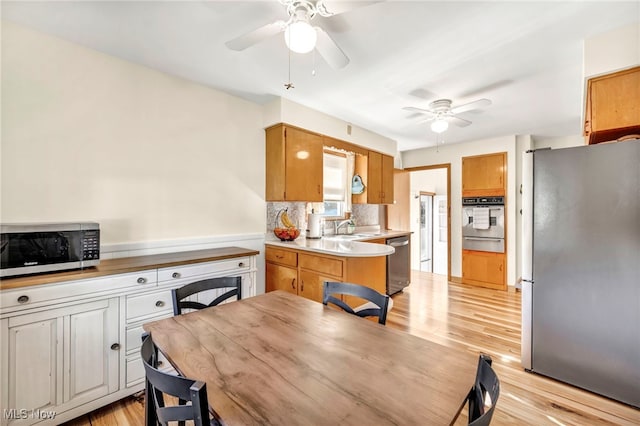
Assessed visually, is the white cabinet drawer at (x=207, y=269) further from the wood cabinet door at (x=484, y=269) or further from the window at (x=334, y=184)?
the wood cabinet door at (x=484, y=269)

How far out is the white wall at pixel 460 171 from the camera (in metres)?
4.46


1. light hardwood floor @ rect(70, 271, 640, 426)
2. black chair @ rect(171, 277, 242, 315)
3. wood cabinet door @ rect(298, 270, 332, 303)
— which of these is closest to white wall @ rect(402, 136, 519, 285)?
light hardwood floor @ rect(70, 271, 640, 426)

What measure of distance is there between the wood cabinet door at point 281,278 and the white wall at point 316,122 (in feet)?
5.43

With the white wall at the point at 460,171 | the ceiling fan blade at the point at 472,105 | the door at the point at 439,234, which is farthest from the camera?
the door at the point at 439,234

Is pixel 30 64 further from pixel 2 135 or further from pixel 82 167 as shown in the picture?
pixel 82 167

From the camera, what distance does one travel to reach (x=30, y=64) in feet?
6.17

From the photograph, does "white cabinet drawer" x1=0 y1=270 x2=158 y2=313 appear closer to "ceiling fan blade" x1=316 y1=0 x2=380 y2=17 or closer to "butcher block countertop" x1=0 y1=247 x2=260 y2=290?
"butcher block countertop" x1=0 y1=247 x2=260 y2=290

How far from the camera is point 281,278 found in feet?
9.91

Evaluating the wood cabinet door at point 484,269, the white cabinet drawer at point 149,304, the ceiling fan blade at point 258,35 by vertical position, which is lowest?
the wood cabinet door at point 484,269

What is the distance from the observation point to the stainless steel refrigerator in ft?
5.91

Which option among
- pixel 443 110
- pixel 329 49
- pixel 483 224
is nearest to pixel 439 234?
pixel 483 224

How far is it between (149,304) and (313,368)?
62.6 inches

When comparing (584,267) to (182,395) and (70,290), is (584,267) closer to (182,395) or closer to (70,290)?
(182,395)

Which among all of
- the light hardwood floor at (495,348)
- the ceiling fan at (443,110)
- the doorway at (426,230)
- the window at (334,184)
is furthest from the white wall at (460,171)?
the window at (334,184)
